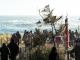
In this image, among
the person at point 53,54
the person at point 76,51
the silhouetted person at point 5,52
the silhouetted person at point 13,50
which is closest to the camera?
the person at point 76,51

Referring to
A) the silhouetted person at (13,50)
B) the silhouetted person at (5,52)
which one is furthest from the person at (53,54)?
the silhouetted person at (13,50)

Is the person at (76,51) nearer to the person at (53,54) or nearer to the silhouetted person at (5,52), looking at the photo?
the person at (53,54)

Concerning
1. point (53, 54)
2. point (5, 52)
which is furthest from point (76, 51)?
point (5, 52)

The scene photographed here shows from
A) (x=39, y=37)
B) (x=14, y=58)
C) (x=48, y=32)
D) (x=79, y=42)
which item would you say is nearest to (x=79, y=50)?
(x=79, y=42)

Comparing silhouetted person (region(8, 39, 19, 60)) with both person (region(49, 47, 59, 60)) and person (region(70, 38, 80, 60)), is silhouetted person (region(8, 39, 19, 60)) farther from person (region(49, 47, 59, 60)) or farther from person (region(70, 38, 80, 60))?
person (region(70, 38, 80, 60))

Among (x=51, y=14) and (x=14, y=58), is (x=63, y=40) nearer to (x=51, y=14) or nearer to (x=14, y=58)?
(x=14, y=58)

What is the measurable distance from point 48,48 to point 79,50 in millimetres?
3988

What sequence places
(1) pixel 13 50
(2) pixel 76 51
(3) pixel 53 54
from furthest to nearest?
(1) pixel 13 50 → (3) pixel 53 54 → (2) pixel 76 51

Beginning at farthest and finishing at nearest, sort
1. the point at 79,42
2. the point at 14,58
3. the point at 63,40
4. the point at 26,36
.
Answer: the point at 26,36
the point at 63,40
the point at 14,58
the point at 79,42

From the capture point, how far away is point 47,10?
67.3 feet

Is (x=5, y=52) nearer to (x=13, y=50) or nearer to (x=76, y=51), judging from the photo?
(x=13, y=50)

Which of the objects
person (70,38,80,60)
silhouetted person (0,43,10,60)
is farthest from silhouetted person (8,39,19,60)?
person (70,38,80,60)

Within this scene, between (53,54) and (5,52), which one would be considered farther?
(5,52)

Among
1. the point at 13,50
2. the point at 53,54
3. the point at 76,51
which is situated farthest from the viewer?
the point at 13,50
